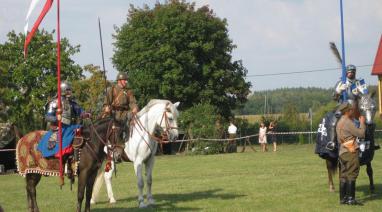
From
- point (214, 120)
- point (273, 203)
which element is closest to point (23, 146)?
point (273, 203)

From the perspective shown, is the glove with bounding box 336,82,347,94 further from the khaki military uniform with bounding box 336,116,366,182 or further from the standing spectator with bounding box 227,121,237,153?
the standing spectator with bounding box 227,121,237,153

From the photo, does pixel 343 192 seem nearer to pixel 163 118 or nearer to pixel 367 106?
pixel 367 106

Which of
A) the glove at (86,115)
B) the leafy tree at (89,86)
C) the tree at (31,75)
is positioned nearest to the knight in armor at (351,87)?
the glove at (86,115)

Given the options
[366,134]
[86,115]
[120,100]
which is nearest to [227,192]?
[120,100]

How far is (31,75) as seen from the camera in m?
52.5

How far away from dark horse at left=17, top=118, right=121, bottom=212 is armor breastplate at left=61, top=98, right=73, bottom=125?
43 centimetres

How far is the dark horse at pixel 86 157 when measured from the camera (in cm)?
1170

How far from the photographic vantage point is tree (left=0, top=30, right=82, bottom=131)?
2053 inches

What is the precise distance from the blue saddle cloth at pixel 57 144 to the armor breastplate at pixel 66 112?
157mm

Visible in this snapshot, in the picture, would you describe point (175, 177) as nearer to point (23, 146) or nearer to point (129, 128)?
point (129, 128)

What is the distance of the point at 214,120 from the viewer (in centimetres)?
3972

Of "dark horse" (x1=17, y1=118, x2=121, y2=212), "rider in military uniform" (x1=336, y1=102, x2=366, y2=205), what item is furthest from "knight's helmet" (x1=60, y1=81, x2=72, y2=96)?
"rider in military uniform" (x1=336, y1=102, x2=366, y2=205)

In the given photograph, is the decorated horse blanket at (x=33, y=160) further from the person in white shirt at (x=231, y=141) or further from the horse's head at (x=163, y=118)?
the person in white shirt at (x=231, y=141)

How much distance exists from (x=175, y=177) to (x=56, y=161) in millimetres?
9381
